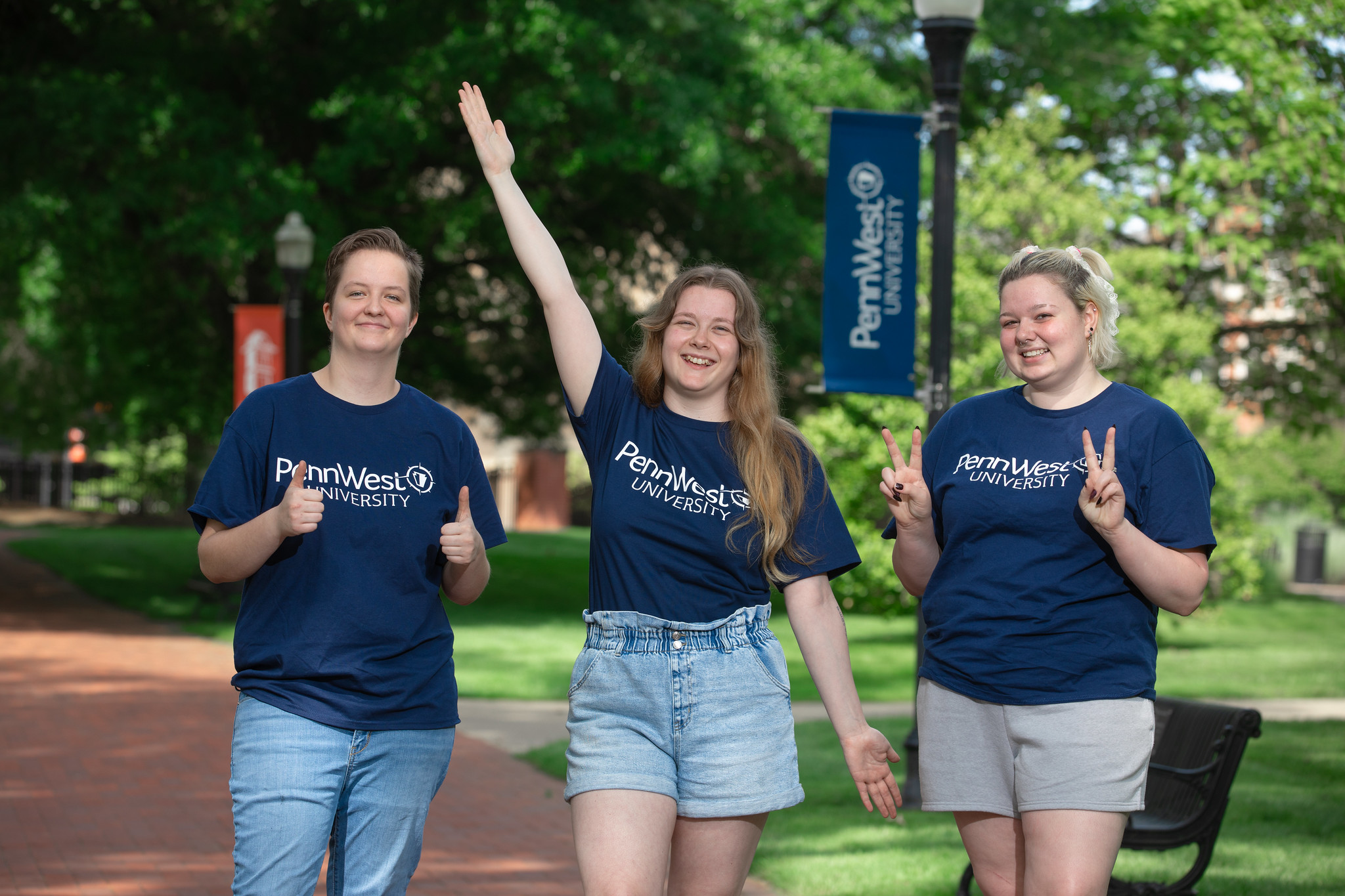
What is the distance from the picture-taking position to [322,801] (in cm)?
291

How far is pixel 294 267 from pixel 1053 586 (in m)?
11.9

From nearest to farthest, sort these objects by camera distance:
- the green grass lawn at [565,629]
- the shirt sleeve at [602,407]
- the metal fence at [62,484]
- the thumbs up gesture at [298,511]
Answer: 1. the thumbs up gesture at [298,511]
2. the shirt sleeve at [602,407]
3. the green grass lawn at [565,629]
4. the metal fence at [62,484]

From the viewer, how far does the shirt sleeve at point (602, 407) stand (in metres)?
3.25

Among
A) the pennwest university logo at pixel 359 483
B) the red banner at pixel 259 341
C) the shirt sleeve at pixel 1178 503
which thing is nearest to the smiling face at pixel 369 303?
the pennwest university logo at pixel 359 483

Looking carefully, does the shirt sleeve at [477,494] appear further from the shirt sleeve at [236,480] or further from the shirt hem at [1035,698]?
the shirt hem at [1035,698]

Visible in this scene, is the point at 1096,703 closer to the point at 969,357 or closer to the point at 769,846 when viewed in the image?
Result: the point at 769,846

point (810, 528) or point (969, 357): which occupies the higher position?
point (969, 357)

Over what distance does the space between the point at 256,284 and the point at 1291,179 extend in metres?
13.3

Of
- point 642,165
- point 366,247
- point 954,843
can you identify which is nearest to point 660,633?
point 366,247

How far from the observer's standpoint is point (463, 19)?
16.2 metres

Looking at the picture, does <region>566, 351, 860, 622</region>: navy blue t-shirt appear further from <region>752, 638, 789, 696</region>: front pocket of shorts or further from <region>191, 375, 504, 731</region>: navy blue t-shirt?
<region>191, 375, 504, 731</region>: navy blue t-shirt

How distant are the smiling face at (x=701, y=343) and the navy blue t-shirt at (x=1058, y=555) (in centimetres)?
63

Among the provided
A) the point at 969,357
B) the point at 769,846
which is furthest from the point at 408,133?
the point at 769,846

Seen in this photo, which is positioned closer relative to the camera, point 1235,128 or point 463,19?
point 463,19
